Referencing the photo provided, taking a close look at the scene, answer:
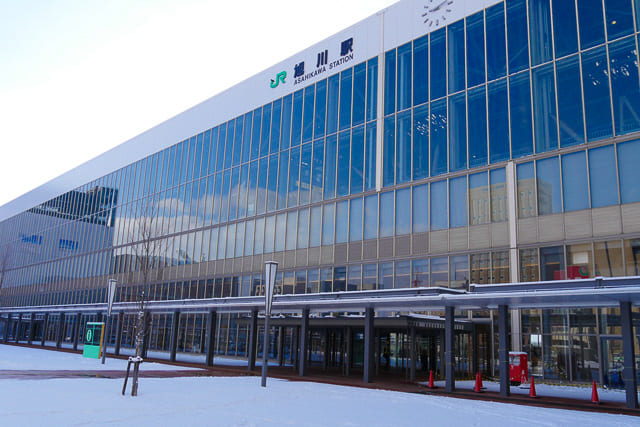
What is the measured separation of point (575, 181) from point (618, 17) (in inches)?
328

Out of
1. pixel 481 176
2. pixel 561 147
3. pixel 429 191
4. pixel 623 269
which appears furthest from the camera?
pixel 429 191

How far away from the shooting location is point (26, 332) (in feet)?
283

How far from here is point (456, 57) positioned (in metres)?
32.8

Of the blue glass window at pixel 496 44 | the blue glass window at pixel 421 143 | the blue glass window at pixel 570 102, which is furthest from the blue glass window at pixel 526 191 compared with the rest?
the blue glass window at pixel 421 143

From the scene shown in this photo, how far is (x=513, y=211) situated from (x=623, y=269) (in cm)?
603

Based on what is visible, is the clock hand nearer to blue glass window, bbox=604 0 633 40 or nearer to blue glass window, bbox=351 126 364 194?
blue glass window, bbox=351 126 364 194

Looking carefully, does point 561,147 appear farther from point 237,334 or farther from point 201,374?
point 237,334

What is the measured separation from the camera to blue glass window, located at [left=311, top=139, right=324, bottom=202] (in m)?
39.8

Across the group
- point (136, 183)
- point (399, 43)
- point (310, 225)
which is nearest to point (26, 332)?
point (136, 183)

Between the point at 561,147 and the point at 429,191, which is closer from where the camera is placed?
the point at 561,147

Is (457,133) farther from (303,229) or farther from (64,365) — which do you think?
(64,365)

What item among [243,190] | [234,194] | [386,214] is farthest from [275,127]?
[386,214]

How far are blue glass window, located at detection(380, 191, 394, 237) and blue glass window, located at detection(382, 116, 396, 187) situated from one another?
2.85ft

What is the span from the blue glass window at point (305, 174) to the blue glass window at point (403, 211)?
8637 mm
